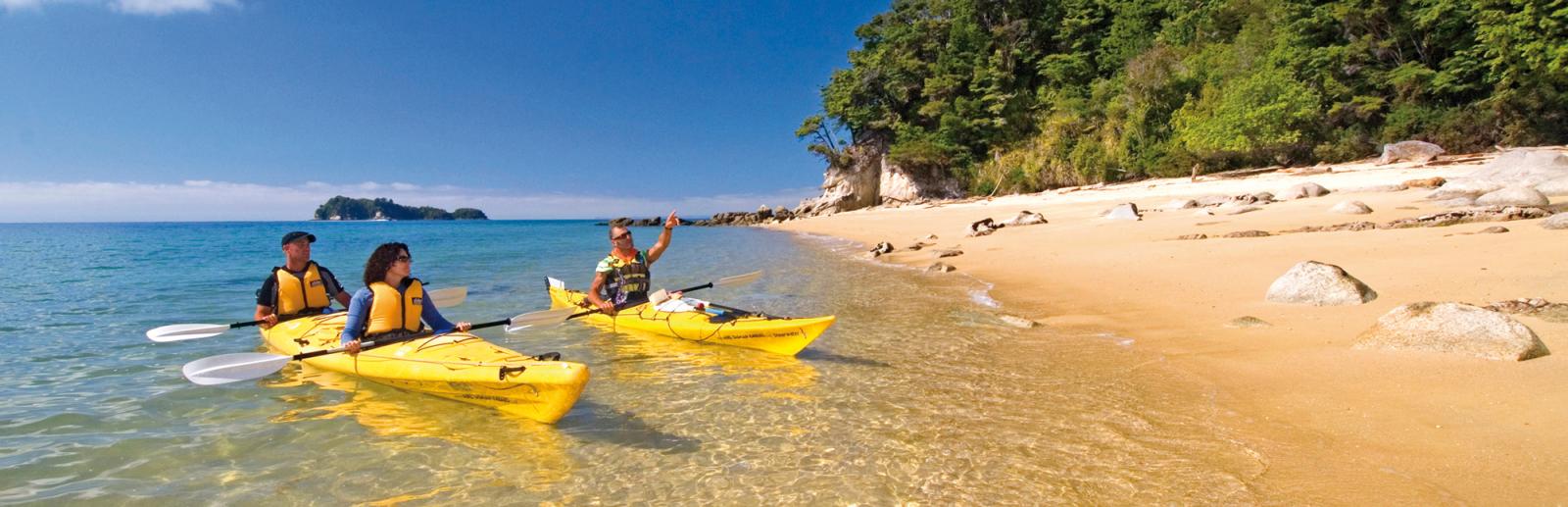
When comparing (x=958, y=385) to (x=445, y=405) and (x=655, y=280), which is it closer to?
(x=445, y=405)

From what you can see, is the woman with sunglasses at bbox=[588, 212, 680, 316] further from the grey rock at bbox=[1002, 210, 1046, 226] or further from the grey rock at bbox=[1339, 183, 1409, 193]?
the grey rock at bbox=[1339, 183, 1409, 193]

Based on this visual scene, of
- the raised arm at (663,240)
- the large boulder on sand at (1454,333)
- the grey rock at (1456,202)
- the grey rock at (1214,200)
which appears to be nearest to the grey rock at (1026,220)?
the grey rock at (1214,200)

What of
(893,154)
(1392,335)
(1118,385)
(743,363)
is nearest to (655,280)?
(743,363)

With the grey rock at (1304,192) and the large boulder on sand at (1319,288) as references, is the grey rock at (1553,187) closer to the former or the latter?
the grey rock at (1304,192)

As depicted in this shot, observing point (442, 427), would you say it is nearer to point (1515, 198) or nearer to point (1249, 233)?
point (1249, 233)

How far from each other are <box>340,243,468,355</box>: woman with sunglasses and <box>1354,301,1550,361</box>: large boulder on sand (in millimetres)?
8228

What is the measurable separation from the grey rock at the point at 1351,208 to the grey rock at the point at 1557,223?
4.49 m

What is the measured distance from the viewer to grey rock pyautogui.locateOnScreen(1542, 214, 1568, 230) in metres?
8.77

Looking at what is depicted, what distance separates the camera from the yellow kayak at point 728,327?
6957 mm

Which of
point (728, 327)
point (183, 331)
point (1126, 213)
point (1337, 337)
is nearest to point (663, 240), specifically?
point (728, 327)

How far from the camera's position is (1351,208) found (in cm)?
1354

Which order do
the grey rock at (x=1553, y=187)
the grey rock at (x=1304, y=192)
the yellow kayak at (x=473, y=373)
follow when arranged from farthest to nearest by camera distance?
the grey rock at (x=1304, y=192), the grey rock at (x=1553, y=187), the yellow kayak at (x=473, y=373)

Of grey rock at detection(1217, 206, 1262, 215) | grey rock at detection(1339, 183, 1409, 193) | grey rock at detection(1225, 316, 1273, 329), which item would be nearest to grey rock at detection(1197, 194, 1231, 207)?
grey rock at detection(1217, 206, 1262, 215)

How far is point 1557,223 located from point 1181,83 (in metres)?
27.0
